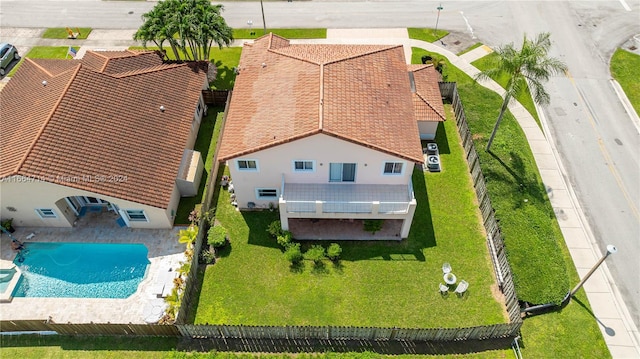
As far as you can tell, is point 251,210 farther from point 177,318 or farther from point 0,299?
point 0,299

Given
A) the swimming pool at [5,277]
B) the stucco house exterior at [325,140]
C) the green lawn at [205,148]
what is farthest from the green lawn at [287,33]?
the swimming pool at [5,277]

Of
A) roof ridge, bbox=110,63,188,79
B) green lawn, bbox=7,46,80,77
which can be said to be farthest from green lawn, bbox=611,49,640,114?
green lawn, bbox=7,46,80,77

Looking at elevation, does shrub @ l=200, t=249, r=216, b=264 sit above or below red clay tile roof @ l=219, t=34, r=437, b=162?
below

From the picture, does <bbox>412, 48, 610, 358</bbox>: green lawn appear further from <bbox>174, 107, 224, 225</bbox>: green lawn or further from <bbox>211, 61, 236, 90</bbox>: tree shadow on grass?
<bbox>211, 61, 236, 90</bbox>: tree shadow on grass

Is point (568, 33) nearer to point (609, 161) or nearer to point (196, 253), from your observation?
point (609, 161)

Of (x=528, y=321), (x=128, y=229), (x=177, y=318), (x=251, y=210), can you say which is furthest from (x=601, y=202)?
(x=128, y=229)
